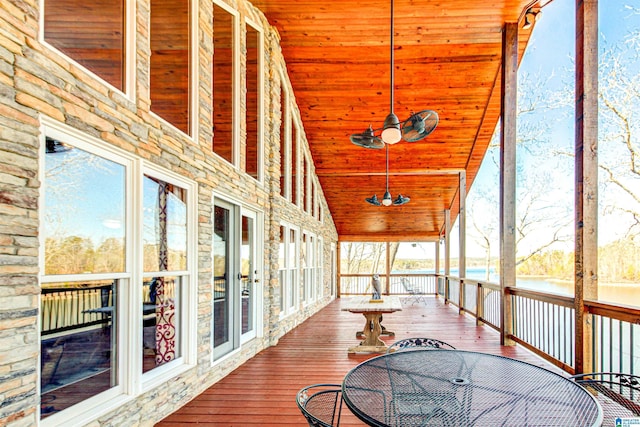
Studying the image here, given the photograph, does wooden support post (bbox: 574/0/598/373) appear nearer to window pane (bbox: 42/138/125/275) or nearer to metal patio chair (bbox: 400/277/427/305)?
window pane (bbox: 42/138/125/275)

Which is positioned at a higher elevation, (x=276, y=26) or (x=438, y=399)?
(x=276, y=26)

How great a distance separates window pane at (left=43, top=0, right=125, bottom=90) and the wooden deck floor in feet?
8.64

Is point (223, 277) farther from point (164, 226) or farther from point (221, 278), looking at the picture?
point (164, 226)

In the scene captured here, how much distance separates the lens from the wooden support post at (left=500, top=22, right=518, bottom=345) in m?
5.57

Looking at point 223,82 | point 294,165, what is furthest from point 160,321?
point 294,165

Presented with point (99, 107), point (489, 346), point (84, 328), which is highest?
point (99, 107)

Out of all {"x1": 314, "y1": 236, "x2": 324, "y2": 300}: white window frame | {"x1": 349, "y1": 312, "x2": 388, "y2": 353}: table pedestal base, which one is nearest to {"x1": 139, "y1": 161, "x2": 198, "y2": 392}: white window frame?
{"x1": 349, "y1": 312, "x2": 388, "y2": 353}: table pedestal base

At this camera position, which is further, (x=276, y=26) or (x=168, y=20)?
(x=276, y=26)

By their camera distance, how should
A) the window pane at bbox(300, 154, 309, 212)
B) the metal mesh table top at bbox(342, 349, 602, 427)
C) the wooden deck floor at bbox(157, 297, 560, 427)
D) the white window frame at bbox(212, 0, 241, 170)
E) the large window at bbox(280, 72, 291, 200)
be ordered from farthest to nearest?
the window pane at bbox(300, 154, 309, 212) < the large window at bbox(280, 72, 291, 200) < the white window frame at bbox(212, 0, 241, 170) < the wooden deck floor at bbox(157, 297, 560, 427) < the metal mesh table top at bbox(342, 349, 602, 427)

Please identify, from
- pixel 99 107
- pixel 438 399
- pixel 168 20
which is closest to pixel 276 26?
pixel 168 20

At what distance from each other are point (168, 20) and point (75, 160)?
1818 millimetres

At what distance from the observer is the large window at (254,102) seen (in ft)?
17.6

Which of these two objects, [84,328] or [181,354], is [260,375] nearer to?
[181,354]

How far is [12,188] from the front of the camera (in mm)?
1899
